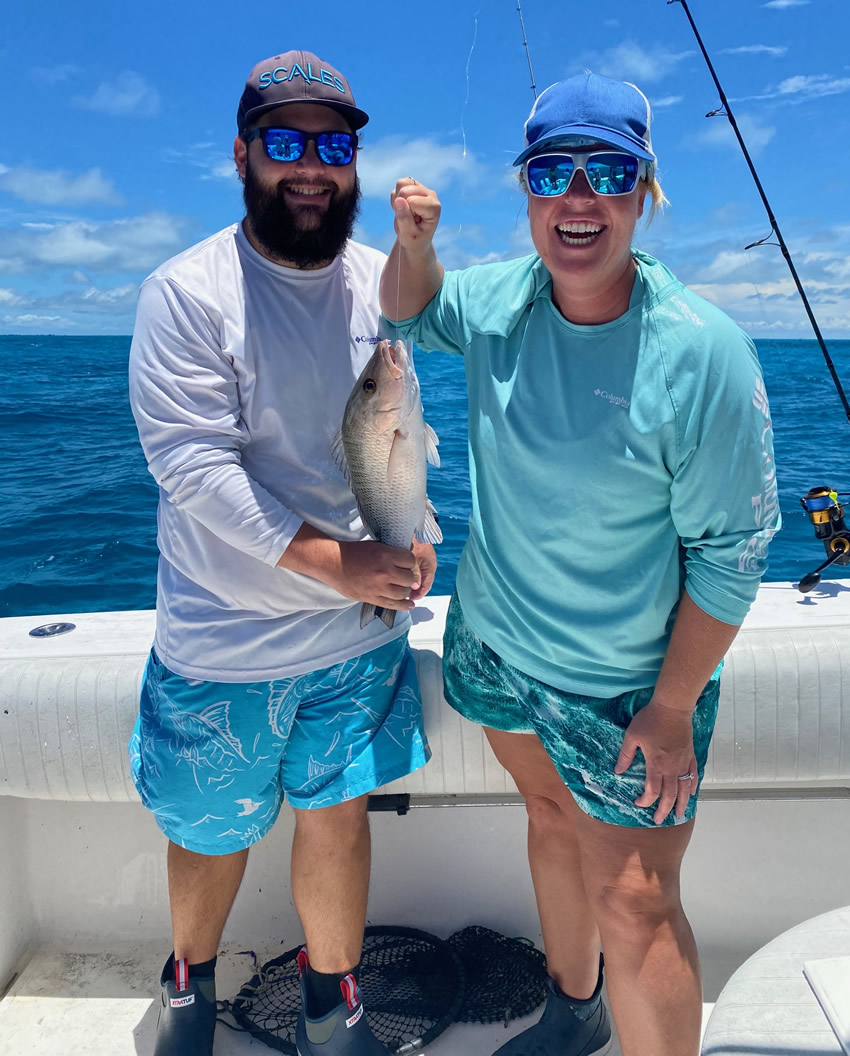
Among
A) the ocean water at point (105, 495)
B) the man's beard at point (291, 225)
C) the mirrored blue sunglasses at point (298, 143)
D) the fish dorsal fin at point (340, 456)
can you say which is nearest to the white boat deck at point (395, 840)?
the fish dorsal fin at point (340, 456)

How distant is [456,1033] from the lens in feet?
9.50

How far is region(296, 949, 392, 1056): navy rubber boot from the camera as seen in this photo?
2650mm

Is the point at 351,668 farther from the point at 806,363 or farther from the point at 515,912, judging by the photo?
the point at 806,363

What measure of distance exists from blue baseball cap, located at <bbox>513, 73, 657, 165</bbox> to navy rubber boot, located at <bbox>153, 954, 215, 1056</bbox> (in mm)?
2545

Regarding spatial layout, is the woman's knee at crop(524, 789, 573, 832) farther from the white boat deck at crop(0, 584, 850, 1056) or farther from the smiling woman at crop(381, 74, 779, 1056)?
the white boat deck at crop(0, 584, 850, 1056)

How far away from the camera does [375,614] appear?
2602mm

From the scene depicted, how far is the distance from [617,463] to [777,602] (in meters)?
1.63

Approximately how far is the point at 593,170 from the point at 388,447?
0.81 metres

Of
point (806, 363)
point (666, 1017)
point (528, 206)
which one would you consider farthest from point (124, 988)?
point (806, 363)

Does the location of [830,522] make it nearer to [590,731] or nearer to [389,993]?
[590,731]

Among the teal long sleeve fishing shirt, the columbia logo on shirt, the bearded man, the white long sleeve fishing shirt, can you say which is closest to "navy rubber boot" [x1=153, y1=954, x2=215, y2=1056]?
the bearded man

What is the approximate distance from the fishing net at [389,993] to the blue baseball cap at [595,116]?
102 inches

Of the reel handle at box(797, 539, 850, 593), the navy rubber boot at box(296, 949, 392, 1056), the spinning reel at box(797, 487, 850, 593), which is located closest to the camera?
the navy rubber boot at box(296, 949, 392, 1056)

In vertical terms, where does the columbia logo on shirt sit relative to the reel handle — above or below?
above
